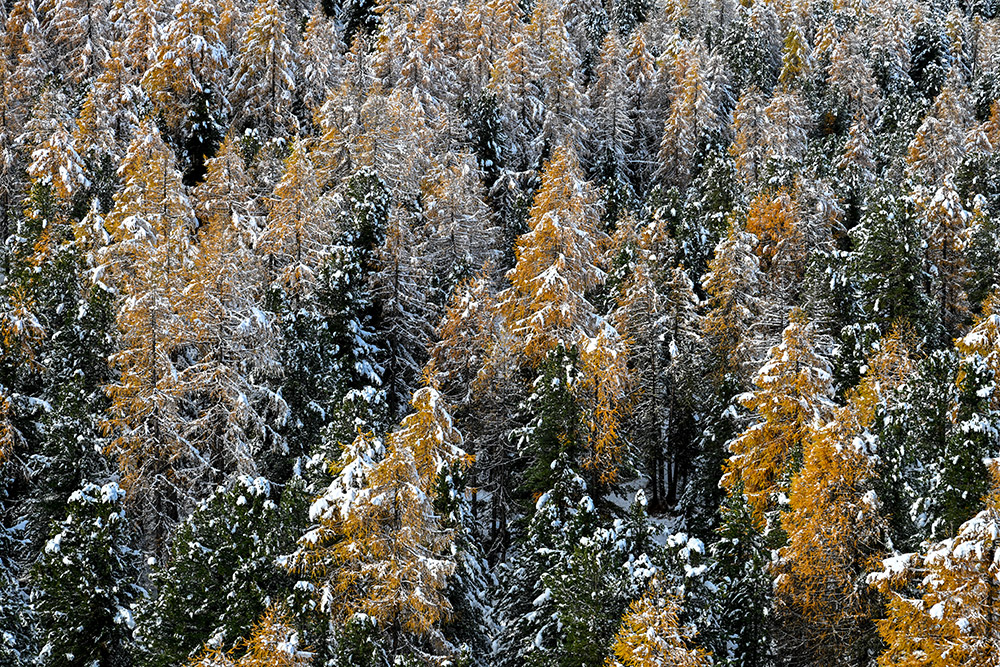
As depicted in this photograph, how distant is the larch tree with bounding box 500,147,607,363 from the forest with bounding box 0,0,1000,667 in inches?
5.7

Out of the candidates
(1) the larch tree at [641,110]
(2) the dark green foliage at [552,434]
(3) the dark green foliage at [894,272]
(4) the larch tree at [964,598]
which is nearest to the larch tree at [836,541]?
(4) the larch tree at [964,598]

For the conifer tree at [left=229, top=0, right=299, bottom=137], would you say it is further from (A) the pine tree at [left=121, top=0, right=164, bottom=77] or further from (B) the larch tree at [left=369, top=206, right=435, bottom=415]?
(B) the larch tree at [left=369, top=206, right=435, bottom=415]

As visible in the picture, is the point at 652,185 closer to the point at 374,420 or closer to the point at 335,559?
the point at 374,420

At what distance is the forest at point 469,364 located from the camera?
2289 cm

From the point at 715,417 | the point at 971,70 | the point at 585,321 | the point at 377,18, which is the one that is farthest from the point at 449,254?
the point at 971,70

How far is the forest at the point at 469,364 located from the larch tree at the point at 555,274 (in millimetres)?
144

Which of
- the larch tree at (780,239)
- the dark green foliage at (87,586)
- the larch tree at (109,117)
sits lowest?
the dark green foliage at (87,586)

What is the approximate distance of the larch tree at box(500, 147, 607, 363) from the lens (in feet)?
105

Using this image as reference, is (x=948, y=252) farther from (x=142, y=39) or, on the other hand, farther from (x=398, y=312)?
(x=142, y=39)

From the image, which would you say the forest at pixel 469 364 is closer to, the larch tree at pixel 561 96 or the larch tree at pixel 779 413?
the larch tree at pixel 779 413

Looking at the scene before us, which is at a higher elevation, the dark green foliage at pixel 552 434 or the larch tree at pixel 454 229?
the larch tree at pixel 454 229

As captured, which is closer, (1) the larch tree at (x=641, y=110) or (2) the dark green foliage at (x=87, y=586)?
(2) the dark green foliage at (x=87, y=586)

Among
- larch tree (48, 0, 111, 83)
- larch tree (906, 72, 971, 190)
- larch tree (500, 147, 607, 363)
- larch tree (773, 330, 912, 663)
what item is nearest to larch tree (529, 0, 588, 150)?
larch tree (500, 147, 607, 363)

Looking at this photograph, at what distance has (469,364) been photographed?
108 ft
